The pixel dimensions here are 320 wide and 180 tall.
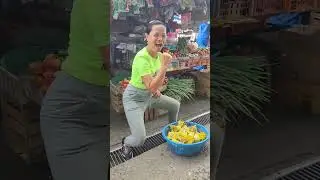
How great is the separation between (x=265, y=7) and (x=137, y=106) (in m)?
0.89

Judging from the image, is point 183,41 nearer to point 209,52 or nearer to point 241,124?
point 209,52

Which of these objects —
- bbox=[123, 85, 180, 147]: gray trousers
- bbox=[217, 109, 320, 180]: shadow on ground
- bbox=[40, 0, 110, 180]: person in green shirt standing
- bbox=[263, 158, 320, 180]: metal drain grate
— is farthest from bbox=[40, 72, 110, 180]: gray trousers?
bbox=[263, 158, 320, 180]: metal drain grate

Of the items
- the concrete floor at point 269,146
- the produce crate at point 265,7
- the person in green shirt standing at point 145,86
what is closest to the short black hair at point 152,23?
the person in green shirt standing at point 145,86

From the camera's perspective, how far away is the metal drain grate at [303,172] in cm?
247

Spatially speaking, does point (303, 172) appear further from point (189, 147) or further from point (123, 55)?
point (123, 55)

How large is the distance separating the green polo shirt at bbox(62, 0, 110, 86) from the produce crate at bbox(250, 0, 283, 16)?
0.81m

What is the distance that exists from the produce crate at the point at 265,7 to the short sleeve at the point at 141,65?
28.3 inches

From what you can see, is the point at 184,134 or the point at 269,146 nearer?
the point at 184,134

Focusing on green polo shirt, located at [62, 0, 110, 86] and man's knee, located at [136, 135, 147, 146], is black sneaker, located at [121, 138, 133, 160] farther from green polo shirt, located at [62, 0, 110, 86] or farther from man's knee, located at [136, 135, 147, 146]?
green polo shirt, located at [62, 0, 110, 86]

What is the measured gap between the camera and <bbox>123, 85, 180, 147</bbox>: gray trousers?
1.60m

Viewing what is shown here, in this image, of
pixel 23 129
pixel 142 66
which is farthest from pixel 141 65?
pixel 23 129

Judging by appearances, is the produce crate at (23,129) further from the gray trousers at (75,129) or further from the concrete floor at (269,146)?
the concrete floor at (269,146)

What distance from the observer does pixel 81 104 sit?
1657 millimetres

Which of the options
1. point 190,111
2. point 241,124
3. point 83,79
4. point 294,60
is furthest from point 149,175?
point 294,60
